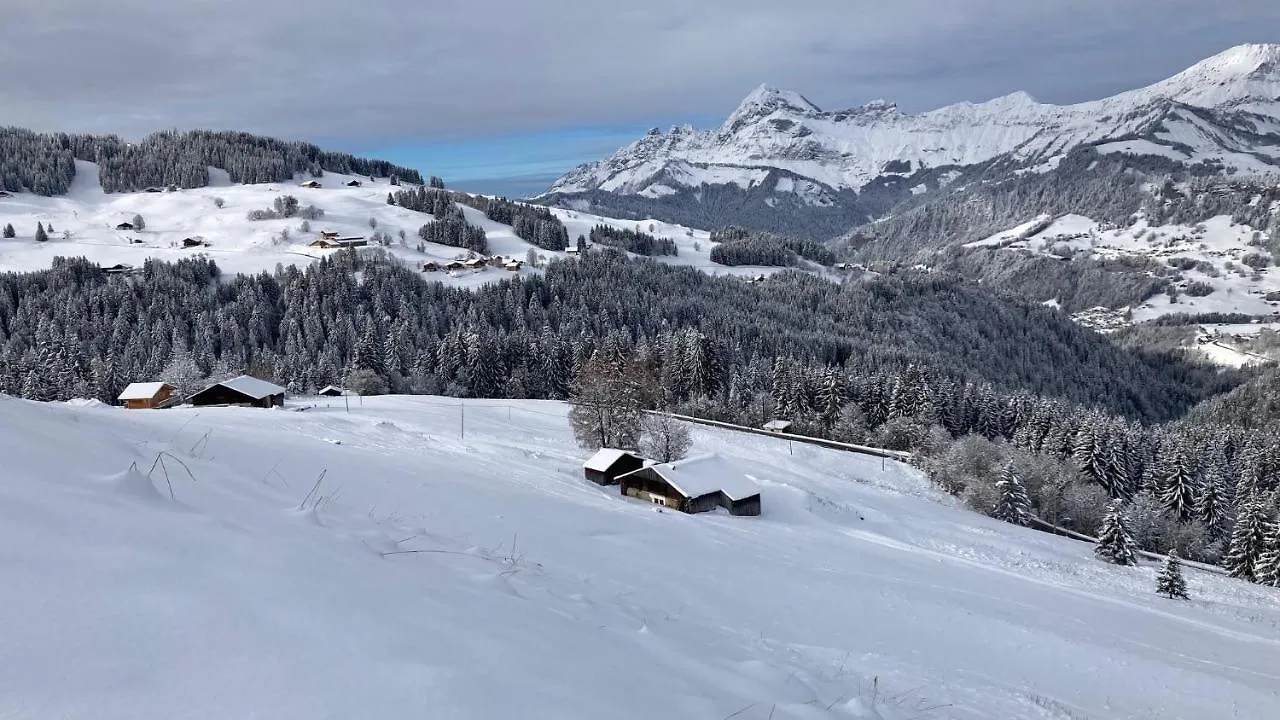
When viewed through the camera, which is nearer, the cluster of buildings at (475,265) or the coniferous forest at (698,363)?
the coniferous forest at (698,363)

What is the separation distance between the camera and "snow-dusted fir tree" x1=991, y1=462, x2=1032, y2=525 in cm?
4384

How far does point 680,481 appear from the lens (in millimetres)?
34219

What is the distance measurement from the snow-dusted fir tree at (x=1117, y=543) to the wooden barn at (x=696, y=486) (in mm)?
20080

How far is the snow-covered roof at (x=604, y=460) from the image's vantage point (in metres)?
36.2

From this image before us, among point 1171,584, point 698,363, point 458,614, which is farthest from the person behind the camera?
point 698,363

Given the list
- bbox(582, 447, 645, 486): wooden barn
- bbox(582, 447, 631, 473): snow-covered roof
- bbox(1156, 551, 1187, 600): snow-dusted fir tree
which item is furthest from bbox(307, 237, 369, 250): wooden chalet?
bbox(1156, 551, 1187, 600): snow-dusted fir tree

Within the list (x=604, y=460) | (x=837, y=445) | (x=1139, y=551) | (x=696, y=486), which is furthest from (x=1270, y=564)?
(x=604, y=460)

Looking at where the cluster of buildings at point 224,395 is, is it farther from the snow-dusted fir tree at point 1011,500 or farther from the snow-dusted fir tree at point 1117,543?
the snow-dusted fir tree at point 1117,543

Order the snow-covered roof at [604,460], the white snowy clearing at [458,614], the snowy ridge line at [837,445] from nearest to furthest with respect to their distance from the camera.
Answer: the white snowy clearing at [458,614]
the snow-covered roof at [604,460]
the snowy ridge line at [837,445]

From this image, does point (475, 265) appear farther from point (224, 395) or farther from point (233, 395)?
point (233, 395)

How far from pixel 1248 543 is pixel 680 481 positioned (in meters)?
36.1

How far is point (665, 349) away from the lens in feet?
259

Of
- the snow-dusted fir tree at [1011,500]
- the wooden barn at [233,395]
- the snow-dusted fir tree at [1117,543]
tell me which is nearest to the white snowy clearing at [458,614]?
the snow-dusted fir tree at [1117,543]

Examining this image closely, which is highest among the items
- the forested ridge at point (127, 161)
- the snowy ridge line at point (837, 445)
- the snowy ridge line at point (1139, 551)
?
the forested ridge at point (127, 161)
